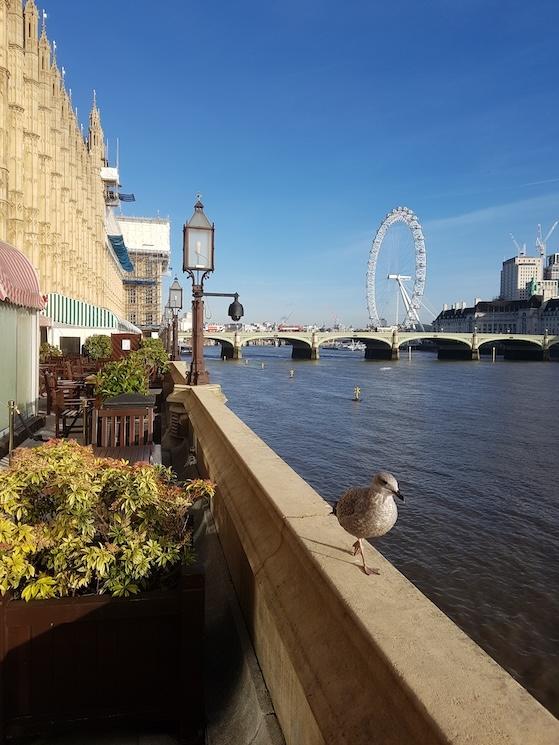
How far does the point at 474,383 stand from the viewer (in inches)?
2948

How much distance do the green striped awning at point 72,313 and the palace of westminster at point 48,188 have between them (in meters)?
0.11

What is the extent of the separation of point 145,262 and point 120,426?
506 ft

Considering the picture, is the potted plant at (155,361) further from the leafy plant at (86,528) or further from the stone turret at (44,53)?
the stone turret at (44,53)

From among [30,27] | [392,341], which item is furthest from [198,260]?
[392,341]

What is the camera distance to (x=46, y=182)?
4528 cm

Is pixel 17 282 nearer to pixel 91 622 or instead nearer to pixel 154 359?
pixel 154 359

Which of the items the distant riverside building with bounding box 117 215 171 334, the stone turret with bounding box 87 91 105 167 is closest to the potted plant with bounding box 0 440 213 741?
the stone turret with bounding box 87 91 105 167

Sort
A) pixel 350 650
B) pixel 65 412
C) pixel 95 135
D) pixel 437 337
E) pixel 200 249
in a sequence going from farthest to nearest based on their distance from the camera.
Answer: pixel 437 337 < pixel 95 135 < pixel 65 412 < pixel 200 249 < pixel 350 650

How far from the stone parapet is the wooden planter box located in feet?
1.57

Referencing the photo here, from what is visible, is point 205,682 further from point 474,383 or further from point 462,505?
point 474,383

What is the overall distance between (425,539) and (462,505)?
4.21 meters

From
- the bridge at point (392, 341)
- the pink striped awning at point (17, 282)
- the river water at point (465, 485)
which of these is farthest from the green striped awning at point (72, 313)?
the bridge at point (392, 341)

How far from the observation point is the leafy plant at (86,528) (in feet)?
10.1

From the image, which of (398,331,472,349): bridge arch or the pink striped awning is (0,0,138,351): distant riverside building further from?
A: (398,331,472,349): bridge arch
